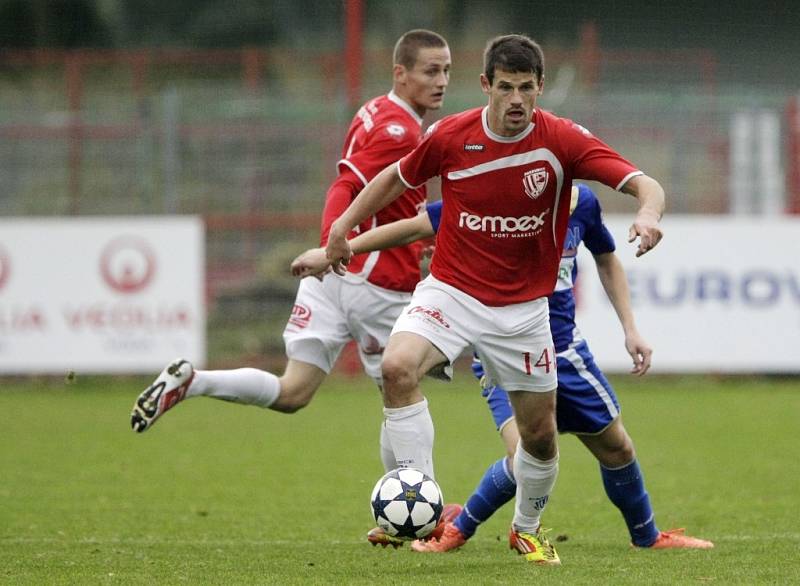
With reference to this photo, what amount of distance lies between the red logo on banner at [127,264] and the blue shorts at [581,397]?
32.1 ft

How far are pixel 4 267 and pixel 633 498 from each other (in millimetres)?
10682

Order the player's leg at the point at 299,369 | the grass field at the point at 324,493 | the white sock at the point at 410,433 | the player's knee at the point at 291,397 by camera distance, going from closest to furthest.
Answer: the white sock at the point at 410,433
the grass field at the point at 324,493
the player's leg at the point at 299,369
the player's knee at the point at 291,397

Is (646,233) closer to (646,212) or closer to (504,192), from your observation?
(646,212)

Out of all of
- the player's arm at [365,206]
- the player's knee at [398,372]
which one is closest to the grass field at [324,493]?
the player's knee at [398,372]

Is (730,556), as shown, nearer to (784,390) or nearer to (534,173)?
(534,173)

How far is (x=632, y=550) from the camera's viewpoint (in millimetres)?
6805

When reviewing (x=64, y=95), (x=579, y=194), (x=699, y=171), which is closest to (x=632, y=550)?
(x=579, y=194)

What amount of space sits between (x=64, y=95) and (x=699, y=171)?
29.0 feet

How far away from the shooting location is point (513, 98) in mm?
5926

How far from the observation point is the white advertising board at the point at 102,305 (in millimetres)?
15805

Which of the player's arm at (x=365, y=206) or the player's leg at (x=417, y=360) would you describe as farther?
the player's arm at (x=365, y=206)

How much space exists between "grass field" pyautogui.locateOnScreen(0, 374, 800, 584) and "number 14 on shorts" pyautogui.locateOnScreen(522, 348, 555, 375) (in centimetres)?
85

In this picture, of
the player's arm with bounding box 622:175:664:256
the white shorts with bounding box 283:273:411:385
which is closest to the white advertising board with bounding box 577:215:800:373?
the white shorts with bounding box 283:273:411:385

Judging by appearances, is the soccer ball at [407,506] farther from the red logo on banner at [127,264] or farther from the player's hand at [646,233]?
the red logo on banner at [127,264]
